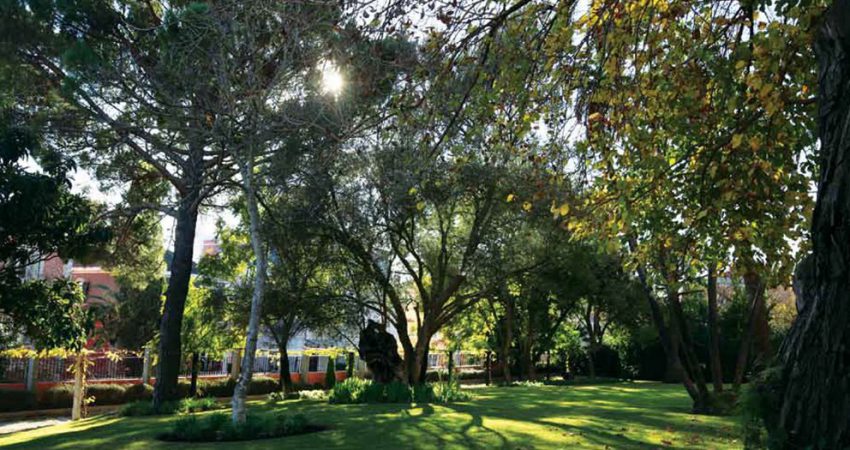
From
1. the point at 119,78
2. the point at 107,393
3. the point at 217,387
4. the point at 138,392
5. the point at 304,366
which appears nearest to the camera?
the point at 119,78

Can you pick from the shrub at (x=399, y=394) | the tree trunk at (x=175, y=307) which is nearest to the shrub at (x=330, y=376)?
the tree trunk at (x=175, y=307)

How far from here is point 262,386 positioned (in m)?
26.8

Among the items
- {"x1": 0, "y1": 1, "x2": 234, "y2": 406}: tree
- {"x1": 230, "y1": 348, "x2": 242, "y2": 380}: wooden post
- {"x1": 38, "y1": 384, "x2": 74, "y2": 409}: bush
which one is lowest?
{"x1": 38, "y1": 384, "x2": 74, "y2": 409}: bush

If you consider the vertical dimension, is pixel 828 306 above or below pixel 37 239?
below

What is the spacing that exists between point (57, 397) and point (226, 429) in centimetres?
1447

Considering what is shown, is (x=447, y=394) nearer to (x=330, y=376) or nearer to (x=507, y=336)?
(x=330, y=376)

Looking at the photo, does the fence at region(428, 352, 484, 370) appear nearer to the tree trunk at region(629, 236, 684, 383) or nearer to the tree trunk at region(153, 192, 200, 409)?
the tree trunk at region(629, 236, 684, 383)

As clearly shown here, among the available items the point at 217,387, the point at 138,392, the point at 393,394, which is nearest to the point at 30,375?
the point at 138,392

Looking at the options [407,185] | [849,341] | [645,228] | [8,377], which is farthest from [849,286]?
[8,377]

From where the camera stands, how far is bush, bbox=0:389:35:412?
1984cm

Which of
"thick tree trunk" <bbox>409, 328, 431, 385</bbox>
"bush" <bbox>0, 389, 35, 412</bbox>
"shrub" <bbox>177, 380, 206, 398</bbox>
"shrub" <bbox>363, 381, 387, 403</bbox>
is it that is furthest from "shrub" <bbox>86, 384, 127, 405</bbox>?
"shrub" <bbox>363, 381, 387, 403</bbox>

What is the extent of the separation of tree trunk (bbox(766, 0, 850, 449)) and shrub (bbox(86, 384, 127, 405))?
2134 centimetres

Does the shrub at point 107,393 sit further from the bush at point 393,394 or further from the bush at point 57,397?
the bush at point 393,394

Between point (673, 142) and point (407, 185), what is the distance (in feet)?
22.9
